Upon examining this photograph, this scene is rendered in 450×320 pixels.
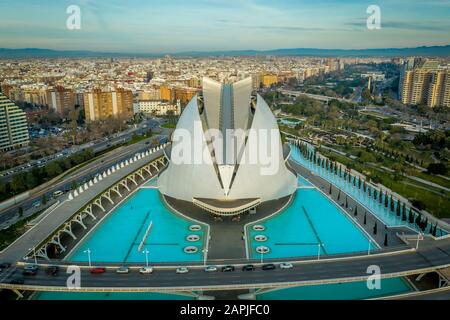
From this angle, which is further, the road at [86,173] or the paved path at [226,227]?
the road at [86,173]

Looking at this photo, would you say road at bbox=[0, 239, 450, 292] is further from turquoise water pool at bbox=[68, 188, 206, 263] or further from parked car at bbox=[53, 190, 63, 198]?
parked car at bbox=[53, 190, 63, 198]

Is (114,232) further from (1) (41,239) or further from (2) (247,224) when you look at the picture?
(2) (247,224)

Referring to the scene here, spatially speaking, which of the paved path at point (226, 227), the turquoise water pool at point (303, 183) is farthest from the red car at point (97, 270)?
the turquoise water pool at point (303, 183)

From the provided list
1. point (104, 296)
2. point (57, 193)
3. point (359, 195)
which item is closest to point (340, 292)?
point (104, 296)

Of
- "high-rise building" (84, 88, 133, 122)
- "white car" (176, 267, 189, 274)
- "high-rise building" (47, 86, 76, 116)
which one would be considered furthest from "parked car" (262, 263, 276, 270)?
"high-rise building" (47, 86, 76, 116)

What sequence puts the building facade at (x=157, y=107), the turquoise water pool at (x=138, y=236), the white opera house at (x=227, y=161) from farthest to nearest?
the building facade at (x=157, y=107)
the white opera house at (x=227, y=161)
the turquoise water pool at (x=138, y=236)

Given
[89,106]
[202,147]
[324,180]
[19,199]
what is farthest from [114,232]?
[89,106]

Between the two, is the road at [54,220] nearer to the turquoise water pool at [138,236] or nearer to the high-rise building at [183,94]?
the turquoise water pool at [138,236]
